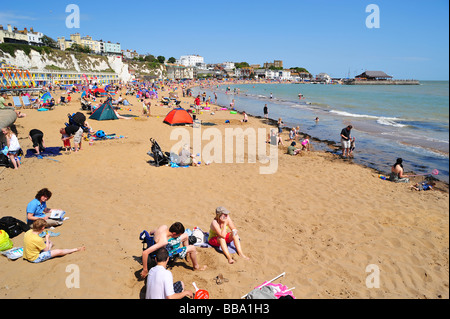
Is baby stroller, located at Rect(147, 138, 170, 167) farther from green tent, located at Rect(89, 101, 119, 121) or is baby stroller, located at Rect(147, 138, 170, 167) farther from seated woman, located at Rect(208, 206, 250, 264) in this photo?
green tent, located at Rect(89, 101, 119, 121)

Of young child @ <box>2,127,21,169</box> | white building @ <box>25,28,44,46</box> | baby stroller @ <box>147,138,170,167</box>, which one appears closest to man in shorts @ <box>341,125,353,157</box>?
baby stroller @ <box>147,138,170,167</box>

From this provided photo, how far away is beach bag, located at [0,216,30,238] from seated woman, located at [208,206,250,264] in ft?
12.7

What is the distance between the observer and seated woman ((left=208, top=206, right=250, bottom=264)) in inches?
192

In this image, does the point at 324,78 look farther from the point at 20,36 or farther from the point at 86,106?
the point at 86,106

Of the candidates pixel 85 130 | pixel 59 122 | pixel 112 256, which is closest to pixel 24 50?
pixel 59 122

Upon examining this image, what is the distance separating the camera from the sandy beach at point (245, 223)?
160 inches

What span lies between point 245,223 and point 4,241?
4700mm

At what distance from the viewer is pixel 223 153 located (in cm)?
1200

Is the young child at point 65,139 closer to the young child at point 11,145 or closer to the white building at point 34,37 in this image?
the young child at point 11,145

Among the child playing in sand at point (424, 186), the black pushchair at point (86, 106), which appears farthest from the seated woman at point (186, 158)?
the black pushchair at point (86, 106)

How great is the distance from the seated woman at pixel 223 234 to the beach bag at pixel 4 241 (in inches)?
144

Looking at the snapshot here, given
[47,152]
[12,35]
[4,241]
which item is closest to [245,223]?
[4,241]

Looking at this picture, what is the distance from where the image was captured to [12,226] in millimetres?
5109
